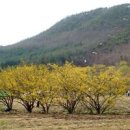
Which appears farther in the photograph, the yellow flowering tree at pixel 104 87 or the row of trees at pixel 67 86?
the row of trees at pixel 67 86

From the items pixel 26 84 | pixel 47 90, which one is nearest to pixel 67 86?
pixel 47 90

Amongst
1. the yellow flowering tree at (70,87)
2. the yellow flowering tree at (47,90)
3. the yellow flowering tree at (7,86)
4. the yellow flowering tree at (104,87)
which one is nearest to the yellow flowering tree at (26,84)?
the yellow flowering tree at (7,86)

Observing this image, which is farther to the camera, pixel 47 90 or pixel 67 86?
pixel 47 90

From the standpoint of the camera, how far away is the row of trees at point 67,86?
36.4 metres

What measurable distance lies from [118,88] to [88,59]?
524 ft

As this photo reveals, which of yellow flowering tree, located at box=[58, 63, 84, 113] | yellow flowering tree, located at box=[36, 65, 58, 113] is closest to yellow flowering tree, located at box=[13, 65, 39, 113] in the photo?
yellow flowering tree, located at box=[36, 65, 58, 113]

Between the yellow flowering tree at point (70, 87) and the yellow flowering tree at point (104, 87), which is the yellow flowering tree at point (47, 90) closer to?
the yellow flowering tree at point (70, 87)

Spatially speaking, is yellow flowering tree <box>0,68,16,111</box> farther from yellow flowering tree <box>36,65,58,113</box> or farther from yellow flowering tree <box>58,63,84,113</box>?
yellow flowering tree <box>58,63,84,113</box>

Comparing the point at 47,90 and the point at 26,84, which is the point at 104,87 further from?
the point at 26,84

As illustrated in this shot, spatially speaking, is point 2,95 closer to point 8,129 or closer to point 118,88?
point 118,88

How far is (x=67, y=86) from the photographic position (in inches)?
1464

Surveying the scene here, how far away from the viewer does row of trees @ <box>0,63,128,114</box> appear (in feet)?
120

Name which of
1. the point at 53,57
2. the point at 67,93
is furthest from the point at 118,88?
the point at 53,57

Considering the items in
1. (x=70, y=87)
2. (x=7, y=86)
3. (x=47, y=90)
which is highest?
(x=7, y=86)
